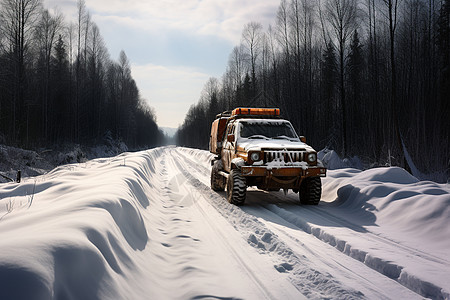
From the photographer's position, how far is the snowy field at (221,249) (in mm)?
2387

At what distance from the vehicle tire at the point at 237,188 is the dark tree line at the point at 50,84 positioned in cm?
2189

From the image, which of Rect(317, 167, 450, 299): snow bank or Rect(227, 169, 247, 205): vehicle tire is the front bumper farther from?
Rect(317, 167, 450, 299): snow bank

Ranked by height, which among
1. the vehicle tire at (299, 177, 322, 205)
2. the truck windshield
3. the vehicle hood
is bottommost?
the vehicle tire at (299, 177, 322, 205)

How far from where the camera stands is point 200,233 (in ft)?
17.5

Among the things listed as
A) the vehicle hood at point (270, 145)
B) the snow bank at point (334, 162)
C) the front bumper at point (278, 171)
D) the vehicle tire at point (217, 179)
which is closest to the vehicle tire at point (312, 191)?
the front bumper at point (278, 171)

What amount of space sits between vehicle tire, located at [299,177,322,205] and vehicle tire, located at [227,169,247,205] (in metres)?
1.74

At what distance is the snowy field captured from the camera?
94.0 inches

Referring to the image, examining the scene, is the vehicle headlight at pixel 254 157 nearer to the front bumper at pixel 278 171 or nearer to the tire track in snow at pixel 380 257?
the front bumper at pixel 278 171

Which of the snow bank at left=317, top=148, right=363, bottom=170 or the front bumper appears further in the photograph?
the snow bank at left=317, top=148, right=363, bottom=170

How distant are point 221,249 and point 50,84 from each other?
4280 cm

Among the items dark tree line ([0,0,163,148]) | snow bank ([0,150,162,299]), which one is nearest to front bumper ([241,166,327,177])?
snow bank ([0,150,162,299])

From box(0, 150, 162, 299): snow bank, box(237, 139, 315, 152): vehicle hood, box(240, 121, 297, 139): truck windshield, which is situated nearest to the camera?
box(0, 150, 162, 299): snow bank

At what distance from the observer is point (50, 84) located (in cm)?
3788

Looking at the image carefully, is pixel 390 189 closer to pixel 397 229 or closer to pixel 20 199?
pixel 397 229
